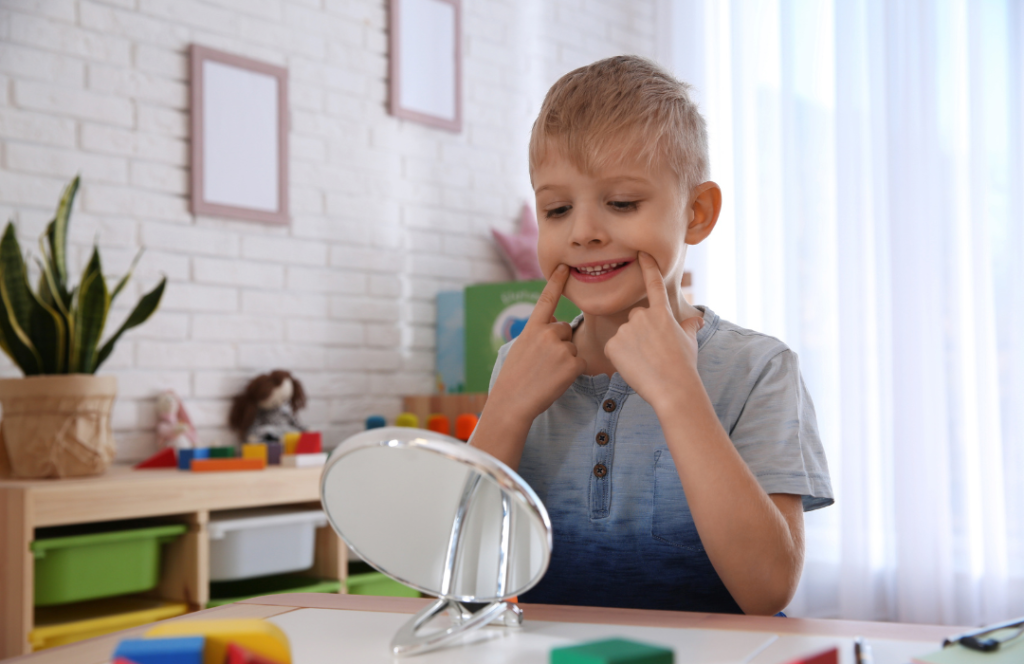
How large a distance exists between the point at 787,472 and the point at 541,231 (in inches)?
14.0

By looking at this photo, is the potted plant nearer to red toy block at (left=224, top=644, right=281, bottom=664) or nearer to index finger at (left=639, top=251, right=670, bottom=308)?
index finger at (left=639, top=251, right=670, bottom=308)

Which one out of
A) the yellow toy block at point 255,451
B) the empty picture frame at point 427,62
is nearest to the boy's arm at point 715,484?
the yellow toy block at point 255,451

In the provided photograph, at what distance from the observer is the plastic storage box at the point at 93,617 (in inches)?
61.4

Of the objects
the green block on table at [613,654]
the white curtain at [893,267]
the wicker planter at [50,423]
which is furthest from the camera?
the white curtain at [893,267]

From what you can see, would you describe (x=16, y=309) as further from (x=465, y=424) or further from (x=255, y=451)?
(x=465, y=424)

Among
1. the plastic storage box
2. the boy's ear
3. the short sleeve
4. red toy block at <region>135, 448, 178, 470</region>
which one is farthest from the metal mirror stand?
red toy block at <region>135, 448, 178, 470</region>

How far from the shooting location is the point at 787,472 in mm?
838

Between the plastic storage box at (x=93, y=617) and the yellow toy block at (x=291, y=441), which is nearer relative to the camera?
the plastic storage box at (x=93, y=617)

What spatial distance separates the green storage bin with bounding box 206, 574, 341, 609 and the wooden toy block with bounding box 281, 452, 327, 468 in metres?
0.27

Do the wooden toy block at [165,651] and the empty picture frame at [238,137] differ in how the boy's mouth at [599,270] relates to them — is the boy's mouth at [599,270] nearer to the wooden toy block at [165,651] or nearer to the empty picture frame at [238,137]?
the wooden toy block at [165,651]

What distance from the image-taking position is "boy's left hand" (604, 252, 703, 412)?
755mm

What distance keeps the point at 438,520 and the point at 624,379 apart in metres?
0.30

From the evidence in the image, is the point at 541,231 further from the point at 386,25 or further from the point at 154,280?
the point at 386,25

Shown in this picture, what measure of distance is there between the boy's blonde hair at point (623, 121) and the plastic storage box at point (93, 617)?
1208 mm
